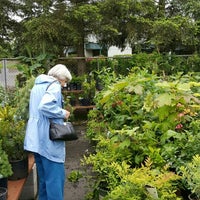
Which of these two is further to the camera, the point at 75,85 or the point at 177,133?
the point at 75,85

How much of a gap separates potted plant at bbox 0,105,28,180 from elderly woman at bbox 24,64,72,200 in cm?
14

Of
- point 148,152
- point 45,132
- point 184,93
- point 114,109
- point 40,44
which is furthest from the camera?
point 40,44

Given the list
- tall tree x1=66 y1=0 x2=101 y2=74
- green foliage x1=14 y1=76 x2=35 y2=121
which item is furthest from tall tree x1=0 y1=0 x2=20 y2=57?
green foliage x1=14 y1=76 x2=35 y2=121

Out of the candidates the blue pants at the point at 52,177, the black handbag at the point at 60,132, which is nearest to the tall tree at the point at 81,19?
the black handbag at the point at 60,132

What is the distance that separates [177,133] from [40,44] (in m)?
6.97

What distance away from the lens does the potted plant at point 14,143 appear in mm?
3209

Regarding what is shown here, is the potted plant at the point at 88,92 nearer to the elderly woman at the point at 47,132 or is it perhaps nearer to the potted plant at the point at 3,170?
the elderly woman at the point at 47,132

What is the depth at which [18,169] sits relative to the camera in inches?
128

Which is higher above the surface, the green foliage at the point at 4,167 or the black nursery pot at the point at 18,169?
the green foliage at the point at 4,167

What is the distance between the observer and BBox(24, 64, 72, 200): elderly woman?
10.3 feet


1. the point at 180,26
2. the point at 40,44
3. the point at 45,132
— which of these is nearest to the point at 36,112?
the point at 45,132

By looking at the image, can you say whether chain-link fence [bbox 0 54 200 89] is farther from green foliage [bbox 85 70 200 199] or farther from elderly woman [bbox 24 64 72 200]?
green foliage [bbox 85 70 200 199]

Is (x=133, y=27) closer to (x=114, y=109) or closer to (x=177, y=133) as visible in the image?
(x=114, y=109)

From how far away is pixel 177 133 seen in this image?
2.31 m
